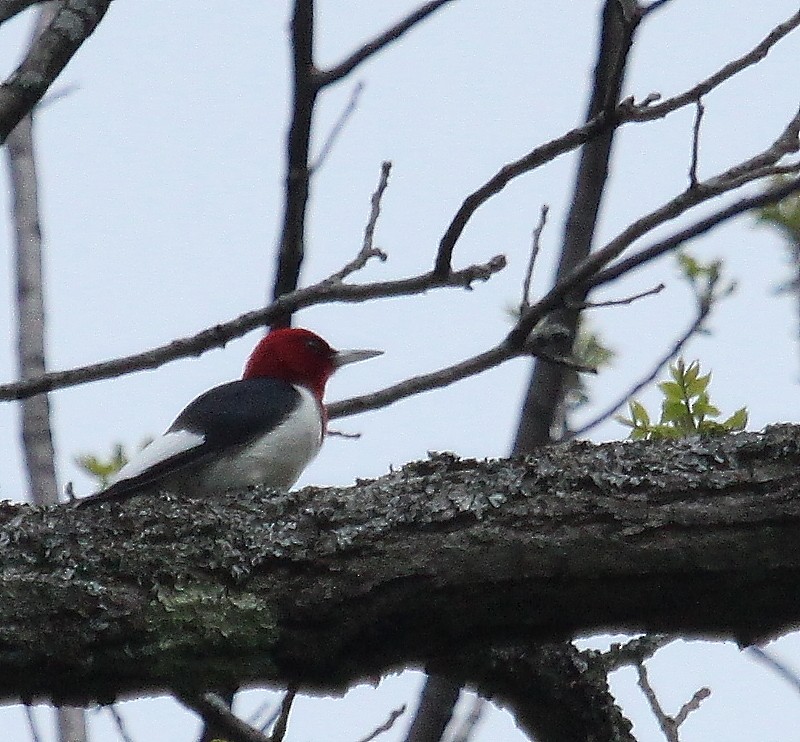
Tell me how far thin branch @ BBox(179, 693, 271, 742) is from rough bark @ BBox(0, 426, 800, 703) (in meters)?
0.71

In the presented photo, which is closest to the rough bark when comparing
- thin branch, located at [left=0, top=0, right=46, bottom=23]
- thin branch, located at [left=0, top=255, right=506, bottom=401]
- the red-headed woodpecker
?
thin branch, located at [left=0, top=255, right=506, bottom=401]

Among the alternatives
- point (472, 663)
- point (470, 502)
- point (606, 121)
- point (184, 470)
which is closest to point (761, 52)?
point (606, 121)

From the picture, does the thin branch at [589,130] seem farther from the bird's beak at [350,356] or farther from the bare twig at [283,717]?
the bird's beak at [350,356]

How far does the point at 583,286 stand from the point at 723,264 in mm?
1313

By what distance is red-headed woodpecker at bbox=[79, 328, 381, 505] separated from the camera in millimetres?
4090

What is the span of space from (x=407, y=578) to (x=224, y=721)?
930 mm

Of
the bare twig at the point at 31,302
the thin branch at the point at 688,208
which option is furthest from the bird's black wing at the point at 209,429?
the thin branch at the point at 688,208

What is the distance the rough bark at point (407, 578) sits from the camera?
233cm

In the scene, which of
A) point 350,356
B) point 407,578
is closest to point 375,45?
point 407,578

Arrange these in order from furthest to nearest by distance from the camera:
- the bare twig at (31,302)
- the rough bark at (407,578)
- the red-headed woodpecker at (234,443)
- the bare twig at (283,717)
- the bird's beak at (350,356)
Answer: the bird's beak at (350,356)
the red-headed woodpecker at (234,443)
the bare twig at (31,302)
the bare twig at (283,717)
the rough bark at (407,578)

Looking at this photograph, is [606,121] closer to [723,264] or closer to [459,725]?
[723,264]

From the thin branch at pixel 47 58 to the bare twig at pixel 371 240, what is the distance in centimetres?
79

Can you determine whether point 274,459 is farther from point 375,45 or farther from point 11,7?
point 11,7

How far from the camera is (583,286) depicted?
2934 millimetres
